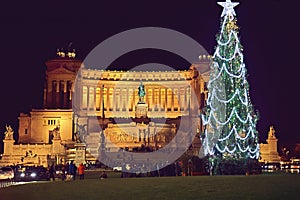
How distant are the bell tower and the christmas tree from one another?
2991 inches

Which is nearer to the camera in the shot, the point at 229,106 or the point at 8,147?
the point at 229,106

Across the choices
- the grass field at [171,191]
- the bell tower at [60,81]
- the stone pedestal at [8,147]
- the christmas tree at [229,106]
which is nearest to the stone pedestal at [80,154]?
the stone pedestal at [8,147]

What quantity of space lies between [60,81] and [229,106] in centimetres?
7899

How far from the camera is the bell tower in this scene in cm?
11725

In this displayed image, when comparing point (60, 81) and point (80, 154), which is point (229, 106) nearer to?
point (80, 154)

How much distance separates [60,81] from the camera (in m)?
118

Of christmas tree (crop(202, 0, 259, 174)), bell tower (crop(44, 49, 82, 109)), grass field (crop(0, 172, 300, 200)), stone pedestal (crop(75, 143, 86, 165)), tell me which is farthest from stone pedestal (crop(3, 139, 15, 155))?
grass field (crop(0, 172, 300, 200))

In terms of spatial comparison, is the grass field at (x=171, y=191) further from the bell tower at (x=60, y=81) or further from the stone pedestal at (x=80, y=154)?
the bell tower at (x=60, y=81)

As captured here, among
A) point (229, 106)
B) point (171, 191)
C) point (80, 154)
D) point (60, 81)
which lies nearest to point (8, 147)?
point (80, 154)

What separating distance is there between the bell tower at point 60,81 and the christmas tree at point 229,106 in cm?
7598

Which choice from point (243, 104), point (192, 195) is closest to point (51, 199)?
point (192, 195)

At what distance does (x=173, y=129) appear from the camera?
98750mm

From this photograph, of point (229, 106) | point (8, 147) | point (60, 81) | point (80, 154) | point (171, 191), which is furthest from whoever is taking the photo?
point (60, 81)

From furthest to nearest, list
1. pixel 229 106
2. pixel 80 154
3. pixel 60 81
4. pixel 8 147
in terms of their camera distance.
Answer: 1. pixel 60 81
2. pixel 8 147
3. pixel 80 154
4. pixel 229 106
